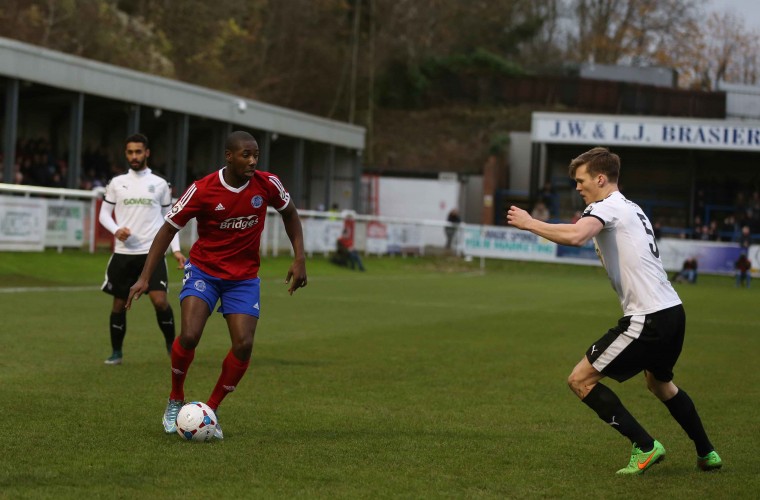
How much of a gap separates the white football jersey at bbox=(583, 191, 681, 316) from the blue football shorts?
2472 millimetres

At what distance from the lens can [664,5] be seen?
76000mm

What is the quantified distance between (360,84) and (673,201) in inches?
834

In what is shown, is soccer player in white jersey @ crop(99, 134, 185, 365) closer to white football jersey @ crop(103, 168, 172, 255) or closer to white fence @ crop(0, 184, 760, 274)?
white football jersey @ crop(103, 168, 172, 255)

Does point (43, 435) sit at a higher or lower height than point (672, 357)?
lower

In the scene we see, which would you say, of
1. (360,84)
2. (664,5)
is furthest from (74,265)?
(664,5)

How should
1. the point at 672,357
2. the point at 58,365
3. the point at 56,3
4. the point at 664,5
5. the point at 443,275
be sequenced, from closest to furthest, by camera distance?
the point at 672,357, the point at 58,365, the point at 443,275, the point at 56,3, the point at 664,5

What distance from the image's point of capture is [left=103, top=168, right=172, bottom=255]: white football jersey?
11.5 metres

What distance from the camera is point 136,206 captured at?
1159 cm

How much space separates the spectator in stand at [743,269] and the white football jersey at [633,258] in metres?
33.5

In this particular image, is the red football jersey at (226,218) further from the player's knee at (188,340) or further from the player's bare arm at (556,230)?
the player's bare arm at (556,230)

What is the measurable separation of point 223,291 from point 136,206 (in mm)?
3940

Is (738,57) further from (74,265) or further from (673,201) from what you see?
(74,265)

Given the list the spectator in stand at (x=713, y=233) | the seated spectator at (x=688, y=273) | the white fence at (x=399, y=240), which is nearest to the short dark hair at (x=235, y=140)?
the white fence at (x=399, y=240)

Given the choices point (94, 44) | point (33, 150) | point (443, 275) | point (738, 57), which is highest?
point (738, 57)
